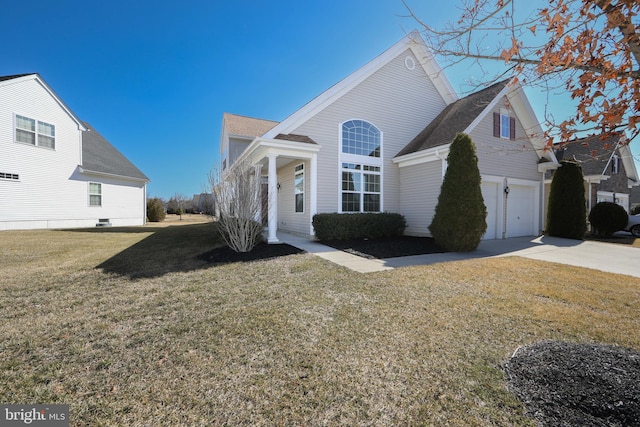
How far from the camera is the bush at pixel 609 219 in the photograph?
514 inches

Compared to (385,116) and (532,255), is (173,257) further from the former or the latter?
(532,255)

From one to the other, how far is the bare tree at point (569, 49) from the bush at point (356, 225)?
7.06 meters

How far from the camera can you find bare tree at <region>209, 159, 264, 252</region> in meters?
7.85

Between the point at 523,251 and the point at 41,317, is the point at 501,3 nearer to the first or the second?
the point at 41,317

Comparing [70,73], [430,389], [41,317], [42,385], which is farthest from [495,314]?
[70,73]

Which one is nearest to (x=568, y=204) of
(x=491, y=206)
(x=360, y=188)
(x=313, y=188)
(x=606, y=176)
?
(x=491, y=206)

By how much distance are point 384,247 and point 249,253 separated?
4258 mm

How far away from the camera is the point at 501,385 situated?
228 centimetres

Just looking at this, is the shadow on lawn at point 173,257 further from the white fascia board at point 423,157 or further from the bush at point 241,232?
the white fascia board at point 423,157

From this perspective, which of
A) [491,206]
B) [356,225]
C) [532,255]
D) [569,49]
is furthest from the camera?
[491,206]

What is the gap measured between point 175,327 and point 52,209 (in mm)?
17760

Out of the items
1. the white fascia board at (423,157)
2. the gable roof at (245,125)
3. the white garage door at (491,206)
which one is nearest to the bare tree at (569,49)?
the white fascia board at (423,157)

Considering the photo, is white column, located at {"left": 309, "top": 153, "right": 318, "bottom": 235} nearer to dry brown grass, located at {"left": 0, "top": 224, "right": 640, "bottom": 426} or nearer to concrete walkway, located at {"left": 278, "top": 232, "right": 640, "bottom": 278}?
concrete walkway, located at {"left": 278, "top": 232, "right": 640, "bottom": 278}

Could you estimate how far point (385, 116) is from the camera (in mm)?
11859
